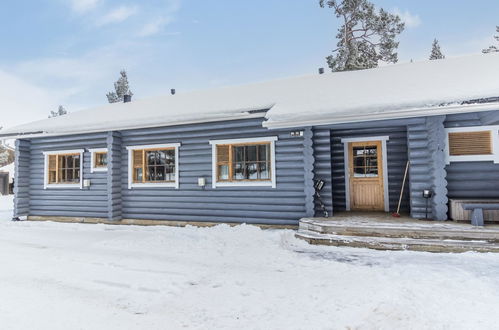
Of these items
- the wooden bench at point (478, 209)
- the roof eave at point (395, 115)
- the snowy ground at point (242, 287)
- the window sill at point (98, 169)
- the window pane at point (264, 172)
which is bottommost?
the snowy ground at point (242, 287)

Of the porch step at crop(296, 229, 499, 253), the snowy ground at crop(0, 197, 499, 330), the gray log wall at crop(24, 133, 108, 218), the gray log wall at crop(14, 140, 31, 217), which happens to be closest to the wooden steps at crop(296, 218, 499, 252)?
the porch step at crop(296, 229, 499, 253)

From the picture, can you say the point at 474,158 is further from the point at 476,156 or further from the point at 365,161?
the point at 365,161

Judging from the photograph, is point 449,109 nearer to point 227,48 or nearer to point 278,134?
point 278,134

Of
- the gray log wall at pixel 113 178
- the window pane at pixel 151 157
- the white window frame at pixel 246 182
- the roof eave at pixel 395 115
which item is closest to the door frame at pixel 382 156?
the roof eave at pixel 395 115

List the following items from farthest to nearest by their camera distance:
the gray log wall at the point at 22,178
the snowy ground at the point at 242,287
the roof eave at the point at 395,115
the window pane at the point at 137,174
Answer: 1. the gray log wall at the point at 22,178
2. the window pane at the point at 137,174
3. the roof eave at the point at 395,115
4. the snowy ground at the point at 242,287

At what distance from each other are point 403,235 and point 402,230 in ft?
0.31

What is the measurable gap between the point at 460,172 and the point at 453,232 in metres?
1.88

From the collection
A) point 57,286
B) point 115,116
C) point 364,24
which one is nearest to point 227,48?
point 364,24

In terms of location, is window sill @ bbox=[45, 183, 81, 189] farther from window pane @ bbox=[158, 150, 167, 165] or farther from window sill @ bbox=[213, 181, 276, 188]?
window sill @ bbox=[213, 181, 276, 188]

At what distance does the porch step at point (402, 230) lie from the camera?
5.00 m

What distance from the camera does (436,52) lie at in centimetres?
2714

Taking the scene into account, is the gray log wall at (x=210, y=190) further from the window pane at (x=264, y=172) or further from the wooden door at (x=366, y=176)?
the wooden door at (x=366, y=176)

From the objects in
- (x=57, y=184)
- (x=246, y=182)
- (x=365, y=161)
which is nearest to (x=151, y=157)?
(x=246, y=182)

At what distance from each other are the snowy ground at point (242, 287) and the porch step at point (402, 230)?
1.32ft
